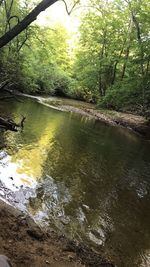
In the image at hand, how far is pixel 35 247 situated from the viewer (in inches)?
207

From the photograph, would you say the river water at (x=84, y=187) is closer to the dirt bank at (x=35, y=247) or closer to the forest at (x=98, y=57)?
the dirt bank at (x=35, y=247)

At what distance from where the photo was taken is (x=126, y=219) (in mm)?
8086

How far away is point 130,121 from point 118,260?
65.7 ft

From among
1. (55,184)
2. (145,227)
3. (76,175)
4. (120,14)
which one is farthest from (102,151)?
(120,14)

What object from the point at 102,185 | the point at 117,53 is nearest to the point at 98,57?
the point at 117,53

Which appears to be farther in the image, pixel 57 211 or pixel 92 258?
pixel 57 211

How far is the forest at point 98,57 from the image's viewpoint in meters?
24.5

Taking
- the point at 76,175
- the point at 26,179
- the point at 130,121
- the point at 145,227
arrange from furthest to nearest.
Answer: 1. the point at 130,121
2. the point at 76,175
3. the point at 26,179
4. the point at 145,227

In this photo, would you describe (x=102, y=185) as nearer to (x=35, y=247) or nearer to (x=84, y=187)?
(x=84, y=187)

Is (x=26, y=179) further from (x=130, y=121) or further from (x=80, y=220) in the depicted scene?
(x=130, y=121)

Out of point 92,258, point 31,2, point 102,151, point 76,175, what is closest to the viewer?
point 92,258

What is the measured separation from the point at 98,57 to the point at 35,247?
107 ft

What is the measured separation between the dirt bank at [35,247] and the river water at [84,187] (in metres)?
0.50

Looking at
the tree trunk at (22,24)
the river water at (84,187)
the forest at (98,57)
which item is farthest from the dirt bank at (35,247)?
the forest at (98,57)
